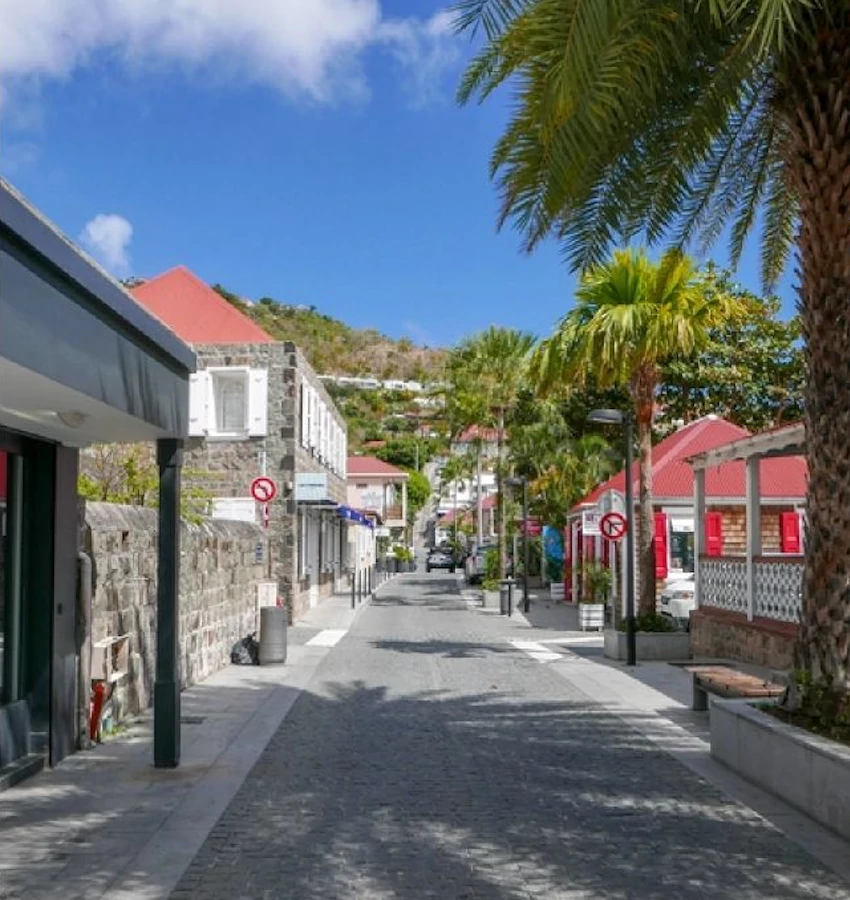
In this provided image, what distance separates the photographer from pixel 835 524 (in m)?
8.50

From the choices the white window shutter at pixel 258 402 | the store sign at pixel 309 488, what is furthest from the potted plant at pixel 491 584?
the white window shutter at pixel 258 402

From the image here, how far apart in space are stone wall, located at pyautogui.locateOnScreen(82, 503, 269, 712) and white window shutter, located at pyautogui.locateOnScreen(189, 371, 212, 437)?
8.14 metres

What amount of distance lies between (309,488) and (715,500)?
32.3 ft

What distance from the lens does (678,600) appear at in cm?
2522

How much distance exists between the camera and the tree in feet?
119

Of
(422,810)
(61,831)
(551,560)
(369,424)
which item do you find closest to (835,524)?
(422,810)

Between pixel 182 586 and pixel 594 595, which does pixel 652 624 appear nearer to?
pixel 182 586

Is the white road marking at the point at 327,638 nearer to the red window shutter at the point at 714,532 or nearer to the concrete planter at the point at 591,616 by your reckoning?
the concrete planter at the point at 591,616

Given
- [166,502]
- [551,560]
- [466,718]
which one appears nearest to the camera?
[166,502]

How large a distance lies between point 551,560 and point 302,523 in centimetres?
1789

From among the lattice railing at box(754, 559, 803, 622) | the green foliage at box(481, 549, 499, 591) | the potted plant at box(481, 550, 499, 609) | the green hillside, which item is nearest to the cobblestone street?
the lattice railing at box(754, 559, 803, 622)

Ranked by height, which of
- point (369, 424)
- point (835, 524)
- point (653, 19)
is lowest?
point (835, 524)

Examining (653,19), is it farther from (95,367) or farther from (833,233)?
(95,367)

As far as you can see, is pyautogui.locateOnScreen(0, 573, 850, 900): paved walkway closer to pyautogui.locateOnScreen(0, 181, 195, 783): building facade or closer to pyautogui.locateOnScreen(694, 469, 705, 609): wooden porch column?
pyautogui.locateOnScreen(0, 181, 195, 783): building facade
